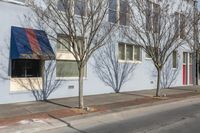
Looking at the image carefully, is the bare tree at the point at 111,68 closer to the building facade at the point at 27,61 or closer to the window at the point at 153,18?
the building facade at the point at 27,61

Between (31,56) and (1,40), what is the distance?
55.2 inches

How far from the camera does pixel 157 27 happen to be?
18.1m

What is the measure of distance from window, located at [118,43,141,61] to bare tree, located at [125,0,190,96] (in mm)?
714

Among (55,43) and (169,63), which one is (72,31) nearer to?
(55,43)

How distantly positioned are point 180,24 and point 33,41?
8.56 meters

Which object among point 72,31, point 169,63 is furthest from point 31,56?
point 169,63

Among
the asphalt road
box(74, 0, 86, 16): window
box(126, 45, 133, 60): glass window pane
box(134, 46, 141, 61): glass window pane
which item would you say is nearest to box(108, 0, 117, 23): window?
box(126, 45, 133, 60): glass window pane

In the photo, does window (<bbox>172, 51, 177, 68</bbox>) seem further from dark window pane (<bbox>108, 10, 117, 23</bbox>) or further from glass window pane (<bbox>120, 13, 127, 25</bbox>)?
dark window pane (<bbox>108, 10, 117, 23</bbox>)

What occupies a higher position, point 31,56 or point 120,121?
point 31,56

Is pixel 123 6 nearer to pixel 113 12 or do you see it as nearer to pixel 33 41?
pixel 113 12

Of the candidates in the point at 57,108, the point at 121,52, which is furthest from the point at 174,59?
the point at 57,108

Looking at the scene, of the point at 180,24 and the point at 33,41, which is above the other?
the point at 180,24

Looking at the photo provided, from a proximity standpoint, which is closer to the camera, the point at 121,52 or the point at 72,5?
the point at 72,5

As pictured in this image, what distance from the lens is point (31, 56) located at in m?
14.2
